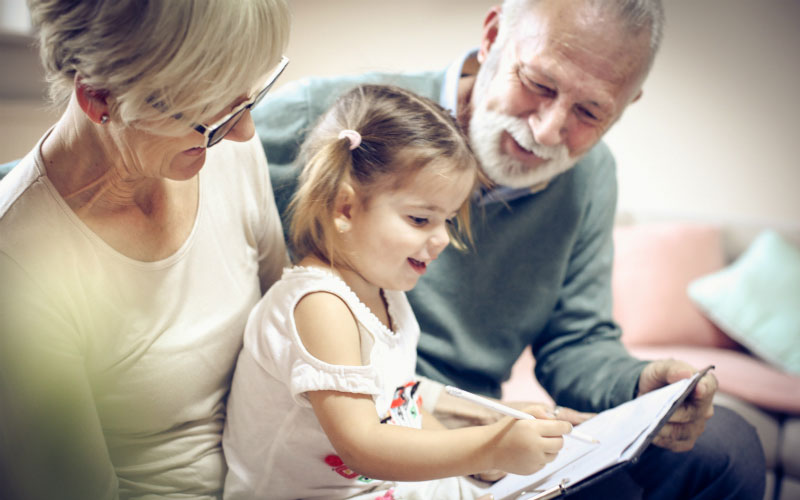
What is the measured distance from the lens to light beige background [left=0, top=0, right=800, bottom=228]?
2846mm

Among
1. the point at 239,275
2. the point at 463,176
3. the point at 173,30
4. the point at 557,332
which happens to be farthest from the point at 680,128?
the point at 173,30

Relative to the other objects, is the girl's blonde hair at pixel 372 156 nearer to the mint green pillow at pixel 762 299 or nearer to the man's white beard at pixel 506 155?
the man's white beard at pixel 506 155

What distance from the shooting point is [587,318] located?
4.84ft

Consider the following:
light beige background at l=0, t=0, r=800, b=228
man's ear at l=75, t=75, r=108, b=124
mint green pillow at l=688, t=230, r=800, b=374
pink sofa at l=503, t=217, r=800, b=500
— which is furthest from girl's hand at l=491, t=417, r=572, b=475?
light beige background at l=0, t=0, r=800, b=228

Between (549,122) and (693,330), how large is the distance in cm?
171

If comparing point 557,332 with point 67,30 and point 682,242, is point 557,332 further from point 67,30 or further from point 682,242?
point 682,242

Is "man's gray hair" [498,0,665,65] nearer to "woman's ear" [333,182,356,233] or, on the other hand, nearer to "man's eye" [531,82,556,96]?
"man's eye" [531,82,556,96]

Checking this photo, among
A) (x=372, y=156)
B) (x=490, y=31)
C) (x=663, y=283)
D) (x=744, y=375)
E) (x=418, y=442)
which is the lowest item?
(x=744, y=375)

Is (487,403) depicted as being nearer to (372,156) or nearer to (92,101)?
(372,156)

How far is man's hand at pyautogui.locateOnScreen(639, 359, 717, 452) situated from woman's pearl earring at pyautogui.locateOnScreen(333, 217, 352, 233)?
64 cm

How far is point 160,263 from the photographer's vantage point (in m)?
0.89

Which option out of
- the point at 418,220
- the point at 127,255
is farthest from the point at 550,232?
the point at 127,255

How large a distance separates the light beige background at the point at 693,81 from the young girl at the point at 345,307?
6.75 feet

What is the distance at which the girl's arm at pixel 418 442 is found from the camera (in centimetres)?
79
